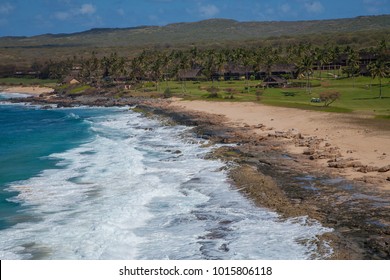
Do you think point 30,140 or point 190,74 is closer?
point 30,140

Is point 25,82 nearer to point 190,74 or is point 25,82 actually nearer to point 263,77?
point 190,74

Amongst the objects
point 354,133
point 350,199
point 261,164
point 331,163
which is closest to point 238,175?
point 261,164

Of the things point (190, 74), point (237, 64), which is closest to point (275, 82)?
point (237, 64)

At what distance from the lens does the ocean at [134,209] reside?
67.2 ft

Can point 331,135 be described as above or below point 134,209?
above

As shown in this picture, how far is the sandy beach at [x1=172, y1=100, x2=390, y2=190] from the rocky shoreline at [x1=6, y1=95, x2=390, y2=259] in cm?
73

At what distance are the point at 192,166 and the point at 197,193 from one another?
702 centimetres

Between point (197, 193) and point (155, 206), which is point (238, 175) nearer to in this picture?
point (197, 193)

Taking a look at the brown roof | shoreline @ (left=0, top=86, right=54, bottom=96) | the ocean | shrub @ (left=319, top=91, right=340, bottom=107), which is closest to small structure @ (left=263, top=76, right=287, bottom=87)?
the brown roof

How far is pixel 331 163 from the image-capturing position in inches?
1271

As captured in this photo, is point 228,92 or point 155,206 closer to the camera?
point 155,206

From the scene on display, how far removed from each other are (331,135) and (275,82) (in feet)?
163

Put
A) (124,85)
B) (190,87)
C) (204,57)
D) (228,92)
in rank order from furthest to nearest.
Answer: (204,57), (124,85), (190,87), (228,92)

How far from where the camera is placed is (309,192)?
26.7m
